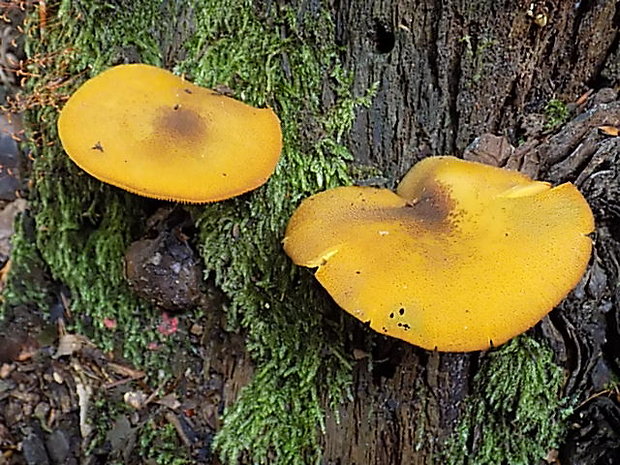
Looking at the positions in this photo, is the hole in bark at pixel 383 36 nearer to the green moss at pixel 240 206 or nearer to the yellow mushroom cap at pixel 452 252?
the green moss at pixel 240 206

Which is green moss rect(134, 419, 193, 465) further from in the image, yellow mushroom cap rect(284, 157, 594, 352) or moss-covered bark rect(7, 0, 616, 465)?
yellow mushroom cap rect(284, 157, 594, 352)

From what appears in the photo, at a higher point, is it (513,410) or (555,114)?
(555,114)

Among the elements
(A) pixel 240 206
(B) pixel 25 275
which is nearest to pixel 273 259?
(A) pixel 240 206

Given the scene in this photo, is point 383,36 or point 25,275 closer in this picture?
point 383,36

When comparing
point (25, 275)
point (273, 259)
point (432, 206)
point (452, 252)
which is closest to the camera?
point (452, 252)

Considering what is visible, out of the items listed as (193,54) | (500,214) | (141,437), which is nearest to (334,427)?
(141,437)

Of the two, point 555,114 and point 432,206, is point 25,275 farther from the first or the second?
point 555,114
